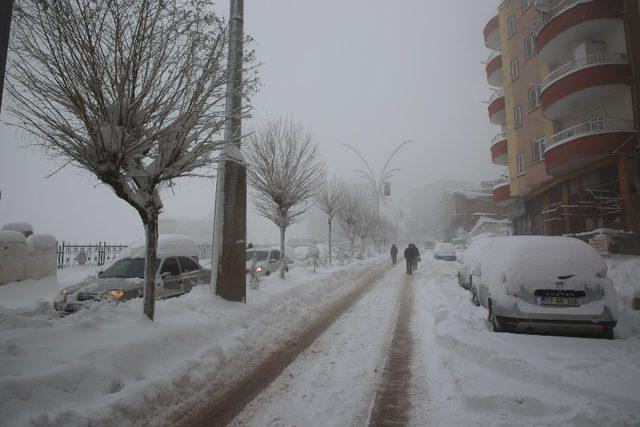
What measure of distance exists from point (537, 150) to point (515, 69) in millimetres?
5985

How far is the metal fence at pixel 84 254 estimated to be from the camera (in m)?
17.3

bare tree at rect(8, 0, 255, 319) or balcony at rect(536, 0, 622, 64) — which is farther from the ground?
balcony at rect(536, 0, 622, 64)

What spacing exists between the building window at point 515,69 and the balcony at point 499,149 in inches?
162

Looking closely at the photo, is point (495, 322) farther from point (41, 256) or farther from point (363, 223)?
point (363, 223)

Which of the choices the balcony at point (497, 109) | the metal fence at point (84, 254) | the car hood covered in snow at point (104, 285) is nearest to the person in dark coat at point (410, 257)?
the balcony at point (497, 109)

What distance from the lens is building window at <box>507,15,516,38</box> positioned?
77.4ft

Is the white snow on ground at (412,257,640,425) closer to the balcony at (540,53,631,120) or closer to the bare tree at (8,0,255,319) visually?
the bare tree at (8,0,255,319)

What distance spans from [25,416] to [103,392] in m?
0.72

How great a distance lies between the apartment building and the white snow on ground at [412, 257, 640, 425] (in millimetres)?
11187

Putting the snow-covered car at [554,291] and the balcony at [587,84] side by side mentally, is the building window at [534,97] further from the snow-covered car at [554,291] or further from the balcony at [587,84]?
the snow-covered car at [554,291]

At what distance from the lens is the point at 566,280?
5785 mm

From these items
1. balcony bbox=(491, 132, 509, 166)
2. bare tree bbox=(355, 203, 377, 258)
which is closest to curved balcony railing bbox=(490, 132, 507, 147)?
balcony bbox=(491, 132, 509, 166)

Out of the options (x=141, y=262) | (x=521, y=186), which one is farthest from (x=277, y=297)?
(x=521, y=186)

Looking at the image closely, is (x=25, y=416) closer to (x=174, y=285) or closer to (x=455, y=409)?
(x=455, y=409)
